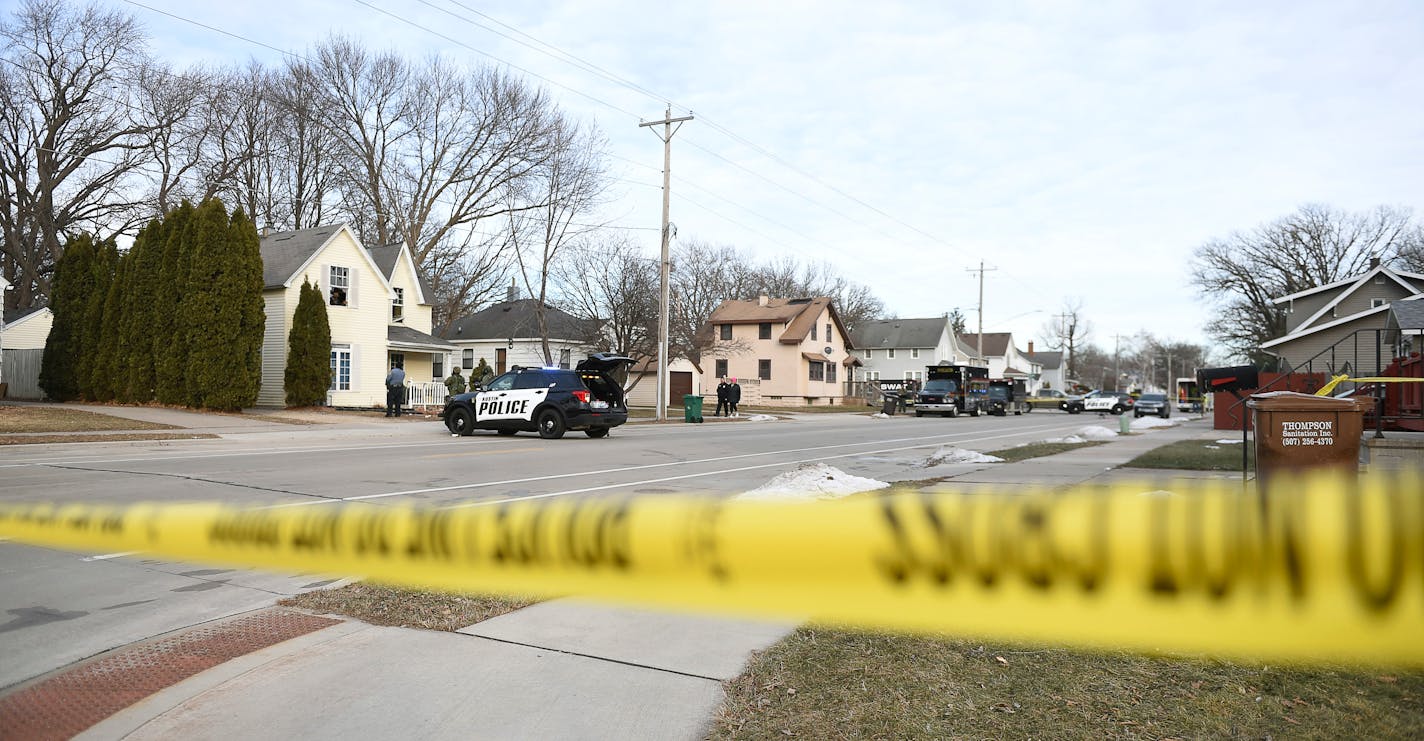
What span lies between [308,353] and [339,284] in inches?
184

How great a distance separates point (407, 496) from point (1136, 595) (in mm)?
9585

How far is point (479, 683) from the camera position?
3.97 metres

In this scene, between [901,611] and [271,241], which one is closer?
[901,611]

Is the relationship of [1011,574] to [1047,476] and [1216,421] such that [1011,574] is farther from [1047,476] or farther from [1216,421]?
[1216,421]

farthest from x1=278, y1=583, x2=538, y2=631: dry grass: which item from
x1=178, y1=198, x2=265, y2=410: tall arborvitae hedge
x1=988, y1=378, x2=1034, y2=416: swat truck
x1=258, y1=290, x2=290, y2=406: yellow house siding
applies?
x1=988, y1=378, x2=1034, y2=416: swat truck

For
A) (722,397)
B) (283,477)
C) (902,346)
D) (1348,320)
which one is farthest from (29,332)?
(902,346)

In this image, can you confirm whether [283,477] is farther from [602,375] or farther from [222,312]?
[222,312]

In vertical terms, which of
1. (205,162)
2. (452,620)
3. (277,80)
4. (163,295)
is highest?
(277,80)

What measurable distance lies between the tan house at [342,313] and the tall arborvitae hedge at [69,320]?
614cm

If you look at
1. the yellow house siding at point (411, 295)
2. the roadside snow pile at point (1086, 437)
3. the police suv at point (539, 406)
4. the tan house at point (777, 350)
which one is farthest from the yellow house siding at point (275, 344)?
the tan house at point (777, 350)

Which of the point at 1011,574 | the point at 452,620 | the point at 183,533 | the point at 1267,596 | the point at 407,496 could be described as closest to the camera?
the point at 1267,596

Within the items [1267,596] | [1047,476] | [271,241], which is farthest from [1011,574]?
[271,241]

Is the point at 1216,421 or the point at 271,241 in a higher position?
the point at 271,241

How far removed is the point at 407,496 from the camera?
32.1ft
